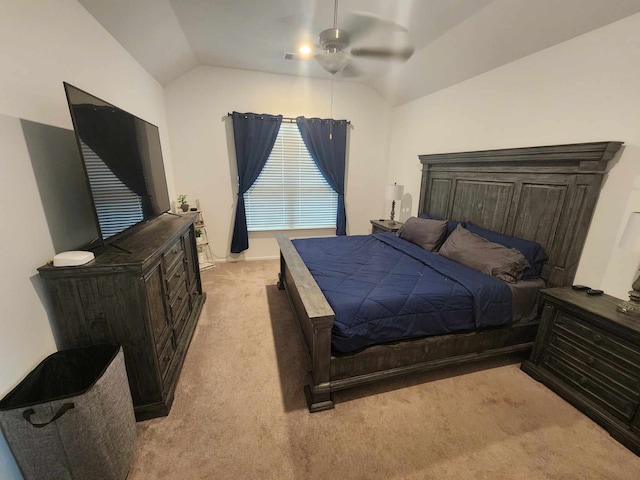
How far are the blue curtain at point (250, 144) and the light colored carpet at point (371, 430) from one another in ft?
8.07

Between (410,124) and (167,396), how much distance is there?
13.8 feet

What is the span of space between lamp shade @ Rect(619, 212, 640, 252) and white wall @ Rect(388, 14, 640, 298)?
352mm

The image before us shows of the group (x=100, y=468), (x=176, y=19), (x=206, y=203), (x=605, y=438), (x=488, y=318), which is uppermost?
(x=176, y=19)

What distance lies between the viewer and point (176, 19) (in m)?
2.35

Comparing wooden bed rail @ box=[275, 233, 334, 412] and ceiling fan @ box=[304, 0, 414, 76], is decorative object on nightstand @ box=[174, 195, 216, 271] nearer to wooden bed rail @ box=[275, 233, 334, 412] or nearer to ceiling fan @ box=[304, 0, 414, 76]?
wooden bed rail @ box=[275, 233, 334, 412]

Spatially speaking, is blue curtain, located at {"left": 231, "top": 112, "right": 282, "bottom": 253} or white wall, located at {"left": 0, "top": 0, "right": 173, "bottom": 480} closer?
white wall, located at {"left": 0, "top": 0, "right": 173, "bottom": 480}

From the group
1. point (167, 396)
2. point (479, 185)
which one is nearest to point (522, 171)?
point (479, 185)

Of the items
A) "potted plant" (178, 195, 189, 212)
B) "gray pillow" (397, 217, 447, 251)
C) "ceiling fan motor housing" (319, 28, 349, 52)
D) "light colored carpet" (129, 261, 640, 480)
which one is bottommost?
"light colored carpet" (129, 261, 640, 480)

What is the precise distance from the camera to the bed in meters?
1.67

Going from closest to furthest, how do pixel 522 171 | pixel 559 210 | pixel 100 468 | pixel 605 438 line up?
pixel 100 468
pixel 605 438
pixel 559 210
pixel 522 171

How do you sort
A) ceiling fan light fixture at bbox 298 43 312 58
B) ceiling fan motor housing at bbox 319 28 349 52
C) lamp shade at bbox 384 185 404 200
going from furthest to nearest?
lamp shade at bbox 384 185 404 200 < ceiling fan light fixture at bbox 298 43 312 58 < ceiling fan motor housing at bbox 319 28 349 52

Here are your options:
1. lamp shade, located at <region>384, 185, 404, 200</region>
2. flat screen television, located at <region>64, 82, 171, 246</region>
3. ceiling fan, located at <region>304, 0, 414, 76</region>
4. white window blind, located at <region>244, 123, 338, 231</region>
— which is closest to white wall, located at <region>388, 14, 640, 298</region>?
ceiling fan, located at <region>304, 0, 414, 76</region>

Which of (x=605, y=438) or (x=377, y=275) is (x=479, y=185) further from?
(x=605, y=438)

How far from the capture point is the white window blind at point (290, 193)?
4.02 meters
